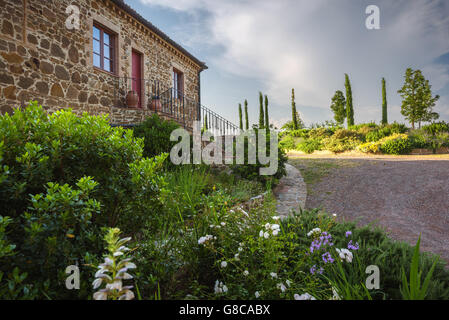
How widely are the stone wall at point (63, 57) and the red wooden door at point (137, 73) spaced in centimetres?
18

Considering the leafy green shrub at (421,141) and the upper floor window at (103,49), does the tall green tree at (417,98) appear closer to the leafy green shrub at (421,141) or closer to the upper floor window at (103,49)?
the leafy green shrub at (421,141)

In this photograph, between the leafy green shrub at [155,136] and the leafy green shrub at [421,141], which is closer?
the leafy green shrub at [155,136]

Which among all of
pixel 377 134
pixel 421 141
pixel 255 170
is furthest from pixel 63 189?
pixel 377 134

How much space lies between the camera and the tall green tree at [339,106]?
74.5 ft

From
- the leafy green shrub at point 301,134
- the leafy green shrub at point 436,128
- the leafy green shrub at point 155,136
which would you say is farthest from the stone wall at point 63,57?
the leafy green shrub at point 436,128

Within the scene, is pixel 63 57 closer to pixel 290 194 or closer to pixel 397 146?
pixel 290 194

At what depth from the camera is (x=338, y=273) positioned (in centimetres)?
178

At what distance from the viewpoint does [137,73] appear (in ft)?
27.2

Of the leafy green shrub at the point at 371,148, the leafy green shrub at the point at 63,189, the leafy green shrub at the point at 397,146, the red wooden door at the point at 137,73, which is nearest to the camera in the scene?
the leafy green shrub at the point at 63,189

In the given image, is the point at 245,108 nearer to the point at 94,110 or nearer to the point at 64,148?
the point at 94,110

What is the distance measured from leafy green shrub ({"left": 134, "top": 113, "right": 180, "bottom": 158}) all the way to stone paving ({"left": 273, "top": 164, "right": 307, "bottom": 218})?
9.21ft

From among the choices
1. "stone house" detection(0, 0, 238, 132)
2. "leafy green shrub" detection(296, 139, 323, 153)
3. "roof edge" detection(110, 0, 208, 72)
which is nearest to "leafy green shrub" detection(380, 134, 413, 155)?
"leafy green shrub" detection(296, 139, 323, 153)

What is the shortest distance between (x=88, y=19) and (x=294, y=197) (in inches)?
285

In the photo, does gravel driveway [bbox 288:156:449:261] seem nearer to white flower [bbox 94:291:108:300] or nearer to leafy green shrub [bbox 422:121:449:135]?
white flower [bbox 94:291:108:300]
